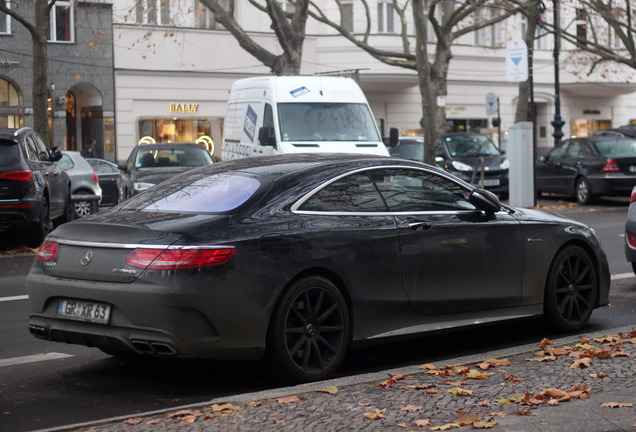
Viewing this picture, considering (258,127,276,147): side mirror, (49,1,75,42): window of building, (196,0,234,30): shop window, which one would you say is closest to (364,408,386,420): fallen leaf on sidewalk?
(258,127,276,147): side mirror

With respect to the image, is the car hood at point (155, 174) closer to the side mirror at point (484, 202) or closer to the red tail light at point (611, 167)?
the red tail light at point (611, 167)

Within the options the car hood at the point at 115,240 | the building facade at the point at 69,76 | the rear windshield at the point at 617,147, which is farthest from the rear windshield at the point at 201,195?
the building facade at the point at 69,76

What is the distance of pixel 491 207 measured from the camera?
780cm

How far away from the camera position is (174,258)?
6113mm

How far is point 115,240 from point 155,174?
13302mm

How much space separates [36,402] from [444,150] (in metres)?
22.0

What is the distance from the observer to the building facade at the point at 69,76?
37.1 m

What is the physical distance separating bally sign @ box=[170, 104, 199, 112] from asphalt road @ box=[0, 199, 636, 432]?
31656 mm

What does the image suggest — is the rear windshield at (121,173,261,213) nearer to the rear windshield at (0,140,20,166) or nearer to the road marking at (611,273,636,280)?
the road marking at (611,273,636,280)

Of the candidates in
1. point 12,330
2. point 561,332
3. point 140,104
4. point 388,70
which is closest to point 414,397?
point 561,332

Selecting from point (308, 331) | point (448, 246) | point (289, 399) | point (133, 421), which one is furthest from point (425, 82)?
point (133, 421)

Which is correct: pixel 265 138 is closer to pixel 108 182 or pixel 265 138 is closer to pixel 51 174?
pixel 51 174

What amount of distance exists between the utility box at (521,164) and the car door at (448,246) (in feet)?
50.8

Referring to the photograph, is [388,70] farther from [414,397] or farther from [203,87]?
[414,397]
